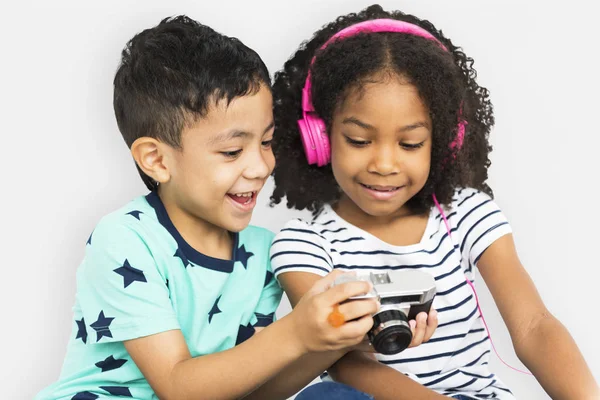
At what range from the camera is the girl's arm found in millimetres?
1558

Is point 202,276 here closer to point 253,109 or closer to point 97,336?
point 97,336

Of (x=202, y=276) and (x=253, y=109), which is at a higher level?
(x=253, y=109)

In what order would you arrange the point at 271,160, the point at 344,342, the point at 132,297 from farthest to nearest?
the point at 271,160 < the point at 132,297 < the point at 344,342

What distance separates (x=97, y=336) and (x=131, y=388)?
0.12m

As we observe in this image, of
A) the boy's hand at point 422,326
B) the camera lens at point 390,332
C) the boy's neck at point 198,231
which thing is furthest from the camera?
the boy's neck at point 198,231

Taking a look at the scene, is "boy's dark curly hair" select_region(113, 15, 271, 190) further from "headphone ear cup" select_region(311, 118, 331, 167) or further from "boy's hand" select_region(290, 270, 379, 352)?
"boy's hand" select_region(290, 270, 379, 352)

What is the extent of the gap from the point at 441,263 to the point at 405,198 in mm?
151

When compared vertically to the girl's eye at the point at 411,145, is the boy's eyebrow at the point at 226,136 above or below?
above

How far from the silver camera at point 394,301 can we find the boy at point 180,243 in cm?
21

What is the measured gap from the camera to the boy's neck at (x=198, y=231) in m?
1.70

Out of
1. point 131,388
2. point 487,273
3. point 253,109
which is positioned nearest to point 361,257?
point 487,273

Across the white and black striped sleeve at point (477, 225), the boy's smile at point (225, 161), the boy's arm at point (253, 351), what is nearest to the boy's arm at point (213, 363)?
the boy's arm at point (253, 351)

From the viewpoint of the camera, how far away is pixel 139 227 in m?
1.63

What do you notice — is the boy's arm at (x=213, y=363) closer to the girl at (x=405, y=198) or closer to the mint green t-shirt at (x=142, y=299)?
the mint green t-shirt at (x=142, y=299)
